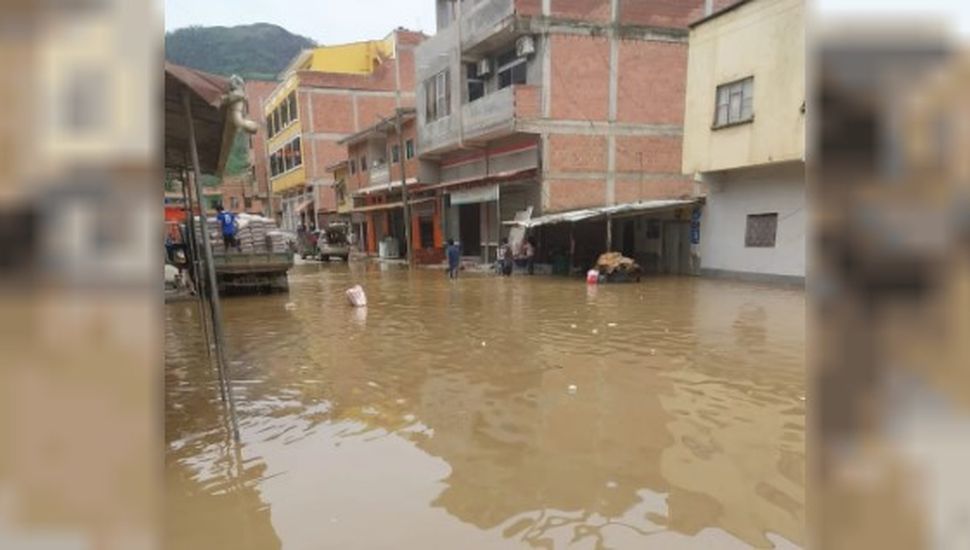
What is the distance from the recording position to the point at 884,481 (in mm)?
687

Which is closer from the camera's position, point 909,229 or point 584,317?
point 909,229

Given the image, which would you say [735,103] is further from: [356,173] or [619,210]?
[356,173]

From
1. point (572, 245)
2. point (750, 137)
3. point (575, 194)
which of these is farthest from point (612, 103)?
point (750, 137)

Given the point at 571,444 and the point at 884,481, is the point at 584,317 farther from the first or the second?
the point at 884,481

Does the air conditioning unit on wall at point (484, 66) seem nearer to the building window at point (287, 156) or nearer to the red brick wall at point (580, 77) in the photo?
the red brick wall at point (580, 77)

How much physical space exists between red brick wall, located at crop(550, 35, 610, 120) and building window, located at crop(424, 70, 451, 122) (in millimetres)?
5313

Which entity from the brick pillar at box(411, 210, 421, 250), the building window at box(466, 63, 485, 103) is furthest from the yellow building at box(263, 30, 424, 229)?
the building window at box(466, 63, 485, 103)

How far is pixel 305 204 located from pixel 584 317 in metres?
34.6

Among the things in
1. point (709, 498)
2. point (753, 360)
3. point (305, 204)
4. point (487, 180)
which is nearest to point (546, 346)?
point (753, 360)

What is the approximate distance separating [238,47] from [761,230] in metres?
79.0

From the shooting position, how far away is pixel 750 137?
15.8m

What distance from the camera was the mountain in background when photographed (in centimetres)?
7231

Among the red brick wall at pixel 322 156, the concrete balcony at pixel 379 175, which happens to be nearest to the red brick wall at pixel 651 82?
the concrete balcony at pixel 379 175

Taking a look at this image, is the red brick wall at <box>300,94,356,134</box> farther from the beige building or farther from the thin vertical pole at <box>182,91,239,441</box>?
the thin vertical pole at <box>182,91,239,441</box>
